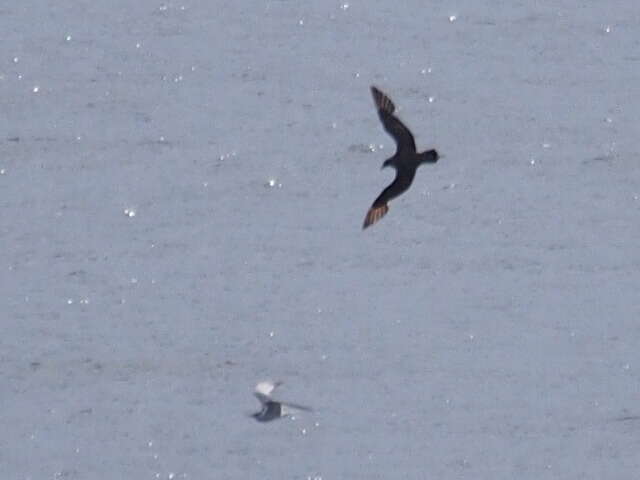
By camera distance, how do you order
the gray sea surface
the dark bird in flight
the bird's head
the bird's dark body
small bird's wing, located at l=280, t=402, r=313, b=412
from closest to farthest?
1. the bird's head
2. the dark bird in flight
3. the bird's dark body
4. small bird's wing, located at l=280, t=402, r=313, b=412
5. the gray sea surface

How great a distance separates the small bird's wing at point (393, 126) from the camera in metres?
8.27

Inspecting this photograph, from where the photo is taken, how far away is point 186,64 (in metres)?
16.1

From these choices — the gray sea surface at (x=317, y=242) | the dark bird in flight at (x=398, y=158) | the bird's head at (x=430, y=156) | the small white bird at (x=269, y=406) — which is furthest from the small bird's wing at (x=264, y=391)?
the bird's head at (x=430, y=156)

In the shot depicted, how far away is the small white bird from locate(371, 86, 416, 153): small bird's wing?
2312mm

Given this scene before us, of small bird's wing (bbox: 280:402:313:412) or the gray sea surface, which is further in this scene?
the gray sea surface

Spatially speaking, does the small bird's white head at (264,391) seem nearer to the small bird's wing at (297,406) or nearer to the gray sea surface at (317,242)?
the small bird's wing at (297,406)

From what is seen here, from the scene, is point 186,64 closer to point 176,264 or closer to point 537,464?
point 176,264

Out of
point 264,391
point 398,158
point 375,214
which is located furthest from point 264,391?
point 375,214

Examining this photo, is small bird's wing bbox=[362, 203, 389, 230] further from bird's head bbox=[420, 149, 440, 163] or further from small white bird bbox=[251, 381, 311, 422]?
small white bird bbox=[251, 381, 311, 422]

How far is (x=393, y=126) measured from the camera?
8.27 meters

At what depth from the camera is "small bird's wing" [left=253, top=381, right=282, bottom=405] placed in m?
10.4

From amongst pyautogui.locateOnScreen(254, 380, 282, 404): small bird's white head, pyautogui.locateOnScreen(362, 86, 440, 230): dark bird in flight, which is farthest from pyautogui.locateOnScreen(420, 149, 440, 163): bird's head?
pyautogui.locateOnScreen(254, 380, 282, 404): small bird's white head

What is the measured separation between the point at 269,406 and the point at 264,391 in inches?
10.5

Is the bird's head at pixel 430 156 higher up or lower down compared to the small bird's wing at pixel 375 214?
higher up
